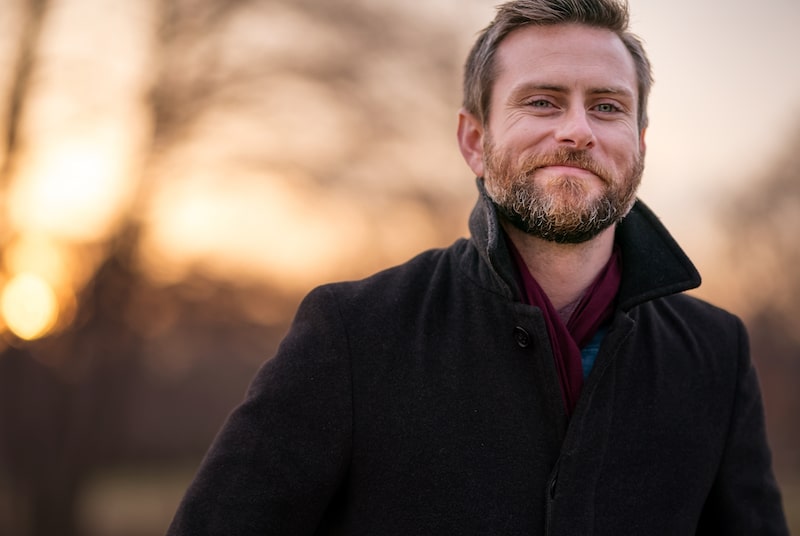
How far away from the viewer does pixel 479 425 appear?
85.1 inches

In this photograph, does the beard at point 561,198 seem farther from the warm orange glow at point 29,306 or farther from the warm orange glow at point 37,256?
the warm orange glow at point 29,306

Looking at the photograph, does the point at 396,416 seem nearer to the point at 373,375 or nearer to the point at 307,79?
the point at 373,375

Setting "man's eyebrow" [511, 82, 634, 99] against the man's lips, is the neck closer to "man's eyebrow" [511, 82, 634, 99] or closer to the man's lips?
the man's lips

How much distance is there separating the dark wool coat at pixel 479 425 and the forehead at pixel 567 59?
1.21ft

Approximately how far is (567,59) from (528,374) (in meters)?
0.83

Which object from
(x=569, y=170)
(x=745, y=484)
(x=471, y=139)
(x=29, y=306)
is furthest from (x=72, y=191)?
(x=745, y=484)

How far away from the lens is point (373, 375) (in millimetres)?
2168

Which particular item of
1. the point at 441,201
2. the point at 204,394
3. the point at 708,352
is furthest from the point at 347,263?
the point at 204,394

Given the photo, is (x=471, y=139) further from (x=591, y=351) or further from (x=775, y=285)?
(x=775, y=285)

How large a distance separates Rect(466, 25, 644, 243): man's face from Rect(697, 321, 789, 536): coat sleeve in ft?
2.20

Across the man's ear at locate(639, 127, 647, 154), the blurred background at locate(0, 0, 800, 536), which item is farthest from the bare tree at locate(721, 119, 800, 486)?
the man's ear at locate(639, 127, 647, 154)

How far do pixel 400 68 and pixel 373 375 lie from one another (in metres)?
7.95

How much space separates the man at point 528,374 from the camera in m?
2.08

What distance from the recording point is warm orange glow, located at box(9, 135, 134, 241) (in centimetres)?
823
